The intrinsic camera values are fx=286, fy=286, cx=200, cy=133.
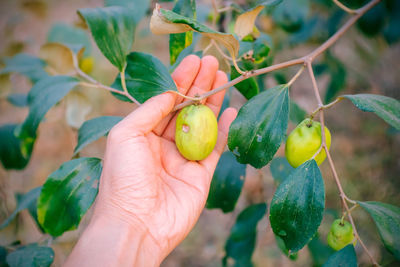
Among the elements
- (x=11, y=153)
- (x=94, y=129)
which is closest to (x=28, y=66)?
(x=11, y=153)

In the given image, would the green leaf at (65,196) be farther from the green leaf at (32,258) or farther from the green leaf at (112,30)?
the green leaf at (112,30)

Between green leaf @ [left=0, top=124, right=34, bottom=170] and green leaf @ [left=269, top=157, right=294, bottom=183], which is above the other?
green leaf @ [left=0, top=124, right=34, bottom=170]

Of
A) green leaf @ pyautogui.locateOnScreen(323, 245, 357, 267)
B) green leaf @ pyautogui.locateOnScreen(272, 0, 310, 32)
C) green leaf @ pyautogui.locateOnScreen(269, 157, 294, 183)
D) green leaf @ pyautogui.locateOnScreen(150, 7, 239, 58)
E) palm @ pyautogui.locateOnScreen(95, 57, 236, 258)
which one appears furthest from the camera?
green leaf @ pyautogui.locateOnScreen(272, 0, 310, 32)

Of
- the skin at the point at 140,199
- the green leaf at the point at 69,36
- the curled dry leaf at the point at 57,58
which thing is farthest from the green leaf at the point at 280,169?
the green leaf at the point at 69,36

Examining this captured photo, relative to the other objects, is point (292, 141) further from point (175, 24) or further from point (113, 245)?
point (113, 245)

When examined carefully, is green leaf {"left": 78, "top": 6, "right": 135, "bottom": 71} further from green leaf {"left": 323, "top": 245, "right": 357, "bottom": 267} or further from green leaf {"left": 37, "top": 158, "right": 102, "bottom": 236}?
green leaf {"left": 323, "top": 245, "right": 357, "bottom": 267}

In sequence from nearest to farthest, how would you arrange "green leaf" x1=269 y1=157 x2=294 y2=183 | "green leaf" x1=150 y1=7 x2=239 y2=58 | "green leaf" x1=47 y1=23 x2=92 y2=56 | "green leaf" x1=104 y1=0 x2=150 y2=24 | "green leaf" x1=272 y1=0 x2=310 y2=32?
"green leaf" x1=150 y1=7 x2=239 y2=58 → "green leaf" x1=104 y1=0 x2=150 y2=24 → "green leaf" x1=269 y1=157 x2=294 y2=183 → "green leaf" x1=272 y1=0 x2=310 y2=32 → "green leaf" x1=47 y1=23 x2=92 y2=56

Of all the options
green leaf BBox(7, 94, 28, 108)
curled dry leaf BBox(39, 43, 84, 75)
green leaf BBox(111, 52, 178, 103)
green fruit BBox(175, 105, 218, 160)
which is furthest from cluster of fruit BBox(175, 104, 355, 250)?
green leaf BBox(7, 94, 28, 108)
